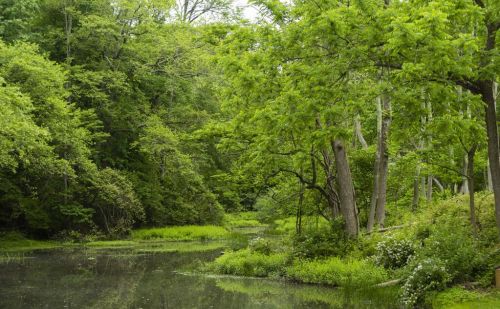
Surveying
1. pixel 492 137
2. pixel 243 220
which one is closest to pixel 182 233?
pixel 243 220

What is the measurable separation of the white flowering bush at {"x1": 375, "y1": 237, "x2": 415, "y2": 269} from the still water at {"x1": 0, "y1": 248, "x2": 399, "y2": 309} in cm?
131

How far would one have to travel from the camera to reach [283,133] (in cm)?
1574

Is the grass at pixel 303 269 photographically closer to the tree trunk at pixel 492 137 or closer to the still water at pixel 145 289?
the still water at pixel 145 289

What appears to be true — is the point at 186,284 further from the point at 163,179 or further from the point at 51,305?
the point at 163,179

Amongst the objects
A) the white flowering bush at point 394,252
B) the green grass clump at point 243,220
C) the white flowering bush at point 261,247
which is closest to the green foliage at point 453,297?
the white flowering bush at point 394,252

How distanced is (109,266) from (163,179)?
16588mm

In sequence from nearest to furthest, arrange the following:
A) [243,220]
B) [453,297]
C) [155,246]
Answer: [453,297] → [155,246] → [243,220]

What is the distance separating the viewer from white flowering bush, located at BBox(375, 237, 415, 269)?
15.0m

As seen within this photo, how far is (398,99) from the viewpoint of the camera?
12258mm

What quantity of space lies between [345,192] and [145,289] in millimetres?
6908

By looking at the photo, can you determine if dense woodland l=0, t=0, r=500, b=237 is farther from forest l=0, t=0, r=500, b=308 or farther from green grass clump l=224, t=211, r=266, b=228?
green grass clump l=224, t=211, r=266, b=228

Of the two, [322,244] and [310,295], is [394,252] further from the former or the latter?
[322,244]

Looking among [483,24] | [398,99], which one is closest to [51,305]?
[398,99]

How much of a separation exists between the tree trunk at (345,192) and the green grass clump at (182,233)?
17.4 metres
